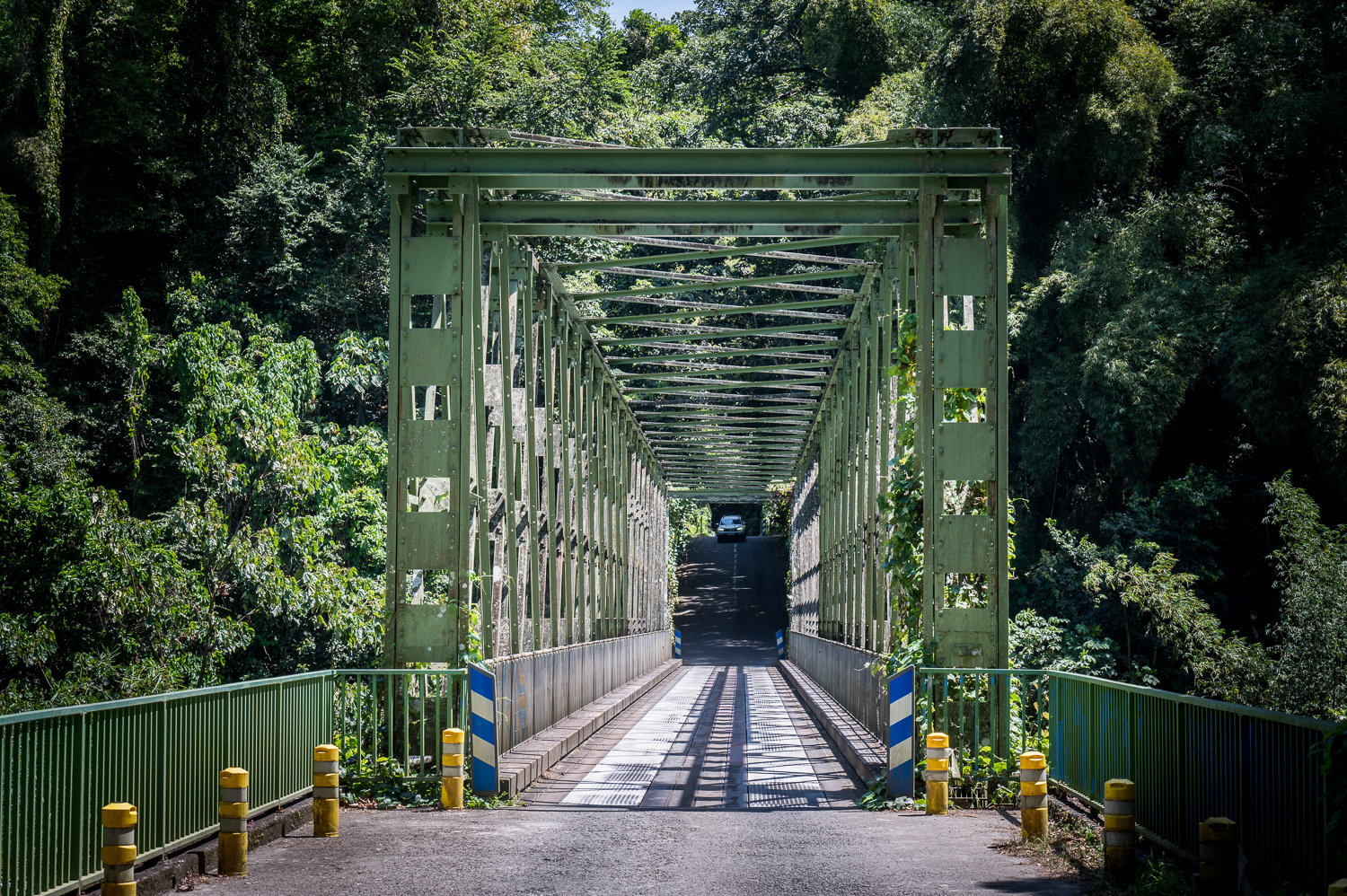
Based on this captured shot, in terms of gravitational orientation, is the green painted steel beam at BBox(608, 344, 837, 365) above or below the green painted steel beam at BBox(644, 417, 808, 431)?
above

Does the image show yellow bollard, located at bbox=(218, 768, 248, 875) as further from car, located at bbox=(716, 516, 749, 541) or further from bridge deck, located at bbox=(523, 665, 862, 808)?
car, located at bbox=(716, 516, 749, 541)

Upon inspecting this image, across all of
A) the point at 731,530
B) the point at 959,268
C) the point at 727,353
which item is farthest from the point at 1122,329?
the point at 731,530

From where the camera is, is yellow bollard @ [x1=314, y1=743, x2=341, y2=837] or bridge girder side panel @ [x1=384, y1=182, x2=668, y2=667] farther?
bridge girder side panel @ [x1=384, y1=182, x2=668, y2=667]

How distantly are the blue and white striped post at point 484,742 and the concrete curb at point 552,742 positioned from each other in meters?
0.10

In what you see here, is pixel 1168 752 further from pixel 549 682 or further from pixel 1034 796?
pixel 549 682

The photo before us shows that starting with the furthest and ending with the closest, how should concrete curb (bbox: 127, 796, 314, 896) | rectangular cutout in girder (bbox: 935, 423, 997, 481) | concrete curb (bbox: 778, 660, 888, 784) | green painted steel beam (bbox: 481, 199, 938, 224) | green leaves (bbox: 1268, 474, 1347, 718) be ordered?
green leaves (bbox: 1268, 474, 1347, 718) < green painted steel beam (bbox: 481, 199, 938, 224) < concrete curb (bbox: 778, 660, 888, 784) < rectangular cutout in girder (bbox: 935, 423, 997, 481) < concrete curb (bbox: 127, 796, 314, 896)

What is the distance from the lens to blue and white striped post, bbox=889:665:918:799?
9.01 m

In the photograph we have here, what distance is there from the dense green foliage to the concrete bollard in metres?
13.5

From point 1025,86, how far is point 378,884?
24.8 m

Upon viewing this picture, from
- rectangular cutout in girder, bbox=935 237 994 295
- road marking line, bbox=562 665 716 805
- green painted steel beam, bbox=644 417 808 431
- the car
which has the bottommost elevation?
road marking line, bbox=562 665 716 805

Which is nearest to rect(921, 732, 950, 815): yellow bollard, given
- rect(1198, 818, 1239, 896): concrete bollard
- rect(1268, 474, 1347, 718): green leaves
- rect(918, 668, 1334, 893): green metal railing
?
rect(918, 668, 1334, 893): green metal railing

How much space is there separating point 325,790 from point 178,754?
3.94 feet

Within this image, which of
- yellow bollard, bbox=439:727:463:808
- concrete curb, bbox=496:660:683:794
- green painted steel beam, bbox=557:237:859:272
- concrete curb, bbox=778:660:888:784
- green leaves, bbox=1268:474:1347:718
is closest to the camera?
yellow bollard, bbox=439:727:463:808

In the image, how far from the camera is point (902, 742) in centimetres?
904
